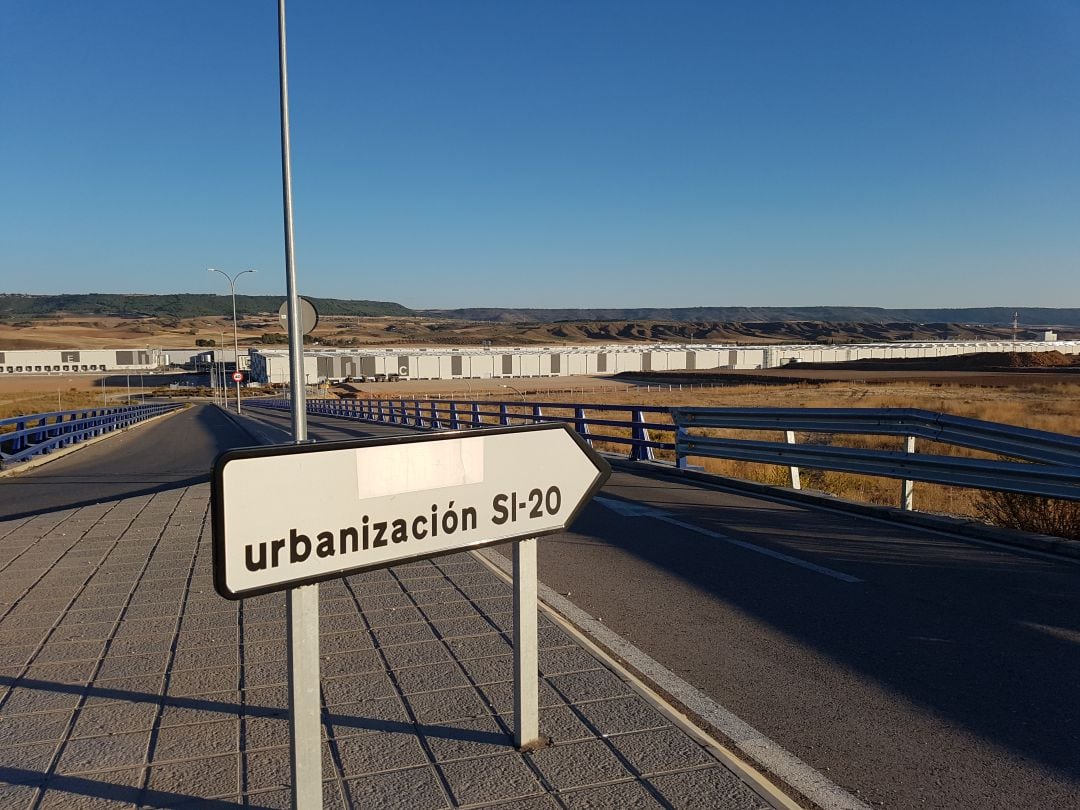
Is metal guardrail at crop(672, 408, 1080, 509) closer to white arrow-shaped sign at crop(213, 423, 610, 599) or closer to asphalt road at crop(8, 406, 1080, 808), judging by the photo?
asphalt road at crop(8, 406, 1080, 808)

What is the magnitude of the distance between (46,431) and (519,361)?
78.3m

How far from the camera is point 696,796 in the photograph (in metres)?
3.32

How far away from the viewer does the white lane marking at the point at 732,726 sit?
3428mm

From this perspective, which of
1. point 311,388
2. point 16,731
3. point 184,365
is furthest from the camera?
point 184,365

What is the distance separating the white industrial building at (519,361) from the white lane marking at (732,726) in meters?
85.2

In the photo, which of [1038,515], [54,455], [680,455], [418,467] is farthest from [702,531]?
[54,455]

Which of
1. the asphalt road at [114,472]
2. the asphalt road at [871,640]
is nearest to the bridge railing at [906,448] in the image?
the asphalt road at [871,640]

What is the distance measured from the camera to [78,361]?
127875 millimetres

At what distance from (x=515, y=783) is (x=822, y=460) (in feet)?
26.8

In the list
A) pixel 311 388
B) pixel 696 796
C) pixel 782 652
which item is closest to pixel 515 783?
pixel 696 796

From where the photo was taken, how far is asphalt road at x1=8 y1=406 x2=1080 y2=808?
3.76m

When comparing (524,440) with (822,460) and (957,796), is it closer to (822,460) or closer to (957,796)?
(957,796)

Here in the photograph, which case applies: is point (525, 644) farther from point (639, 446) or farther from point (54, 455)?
point (54, 455)

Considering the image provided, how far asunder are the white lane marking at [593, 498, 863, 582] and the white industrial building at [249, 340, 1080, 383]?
80.3 metres
